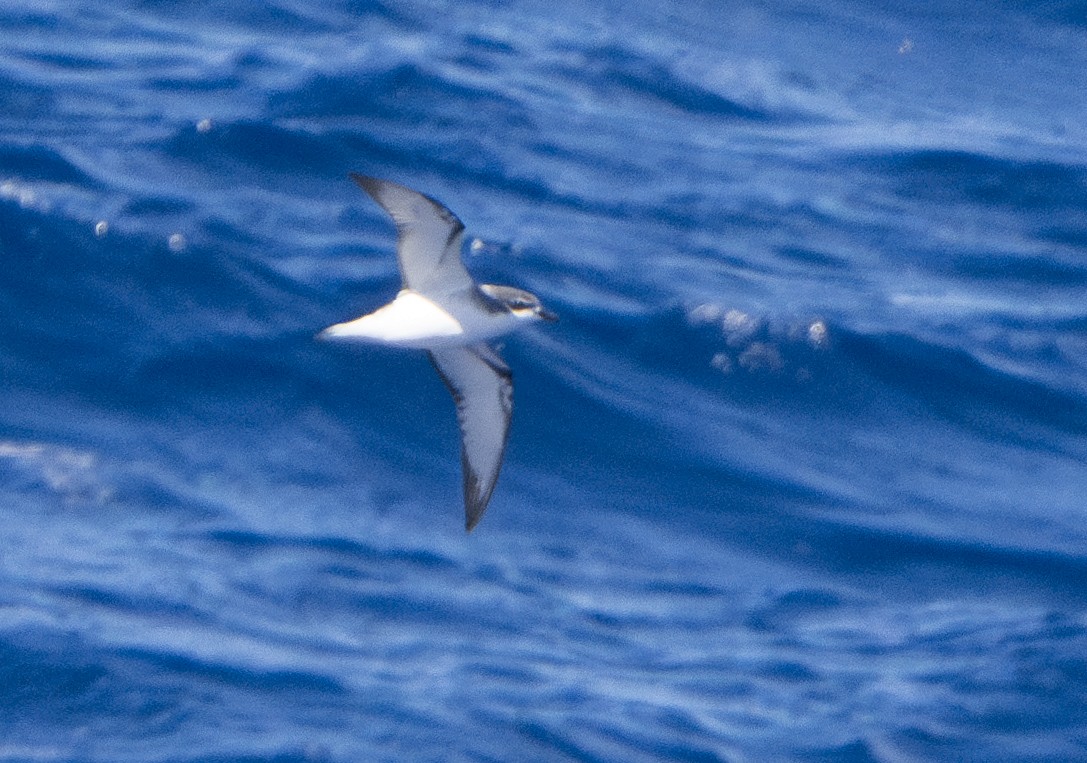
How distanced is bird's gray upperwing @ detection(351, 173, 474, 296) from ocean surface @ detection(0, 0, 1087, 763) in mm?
2490

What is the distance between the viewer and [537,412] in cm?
1466

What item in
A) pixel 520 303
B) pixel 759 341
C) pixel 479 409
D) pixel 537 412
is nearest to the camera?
pixel 520 303

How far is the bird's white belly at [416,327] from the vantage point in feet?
34.2

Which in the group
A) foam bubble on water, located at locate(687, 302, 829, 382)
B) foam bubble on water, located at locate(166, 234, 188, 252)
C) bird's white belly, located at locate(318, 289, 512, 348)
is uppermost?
foam bubble on water, located at locate(687, 302, 829, 382)

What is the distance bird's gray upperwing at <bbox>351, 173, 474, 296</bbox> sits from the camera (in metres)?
10.1

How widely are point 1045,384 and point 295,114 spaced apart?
8720 mm

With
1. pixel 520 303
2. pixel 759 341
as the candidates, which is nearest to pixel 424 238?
pixel 520 303

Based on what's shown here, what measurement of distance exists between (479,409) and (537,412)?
2.64 metres

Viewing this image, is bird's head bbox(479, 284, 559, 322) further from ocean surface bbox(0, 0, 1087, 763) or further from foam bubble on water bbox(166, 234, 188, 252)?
foam bubble on water bbox(166, 234, 188, 252)

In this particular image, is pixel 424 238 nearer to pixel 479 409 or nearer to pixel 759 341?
pixel 479 409

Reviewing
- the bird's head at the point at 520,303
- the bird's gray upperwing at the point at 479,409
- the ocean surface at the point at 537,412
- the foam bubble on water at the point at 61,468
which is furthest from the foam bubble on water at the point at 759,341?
the foam bubble on water at the point at 61,468

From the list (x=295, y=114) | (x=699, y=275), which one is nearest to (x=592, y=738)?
(x=699, y=275)

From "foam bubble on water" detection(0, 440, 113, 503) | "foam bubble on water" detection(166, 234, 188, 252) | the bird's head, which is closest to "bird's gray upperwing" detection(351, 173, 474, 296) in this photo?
the bird's head

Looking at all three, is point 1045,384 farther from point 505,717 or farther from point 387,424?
point 505,717
